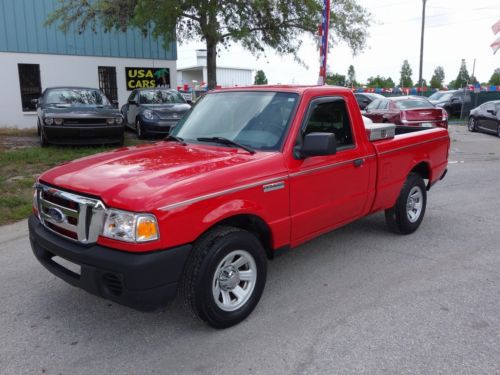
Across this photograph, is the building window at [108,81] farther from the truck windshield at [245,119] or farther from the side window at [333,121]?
the side window at [333,121]

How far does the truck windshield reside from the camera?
13.0ft

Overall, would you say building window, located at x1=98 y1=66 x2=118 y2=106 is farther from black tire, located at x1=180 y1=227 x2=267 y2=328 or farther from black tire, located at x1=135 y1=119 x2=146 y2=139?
black tire, located at x1=180 y1=227 x2=267 y2=328

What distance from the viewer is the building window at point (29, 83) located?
17.1m

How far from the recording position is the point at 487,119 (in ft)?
58.5

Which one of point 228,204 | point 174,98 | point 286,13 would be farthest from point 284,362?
point 286,13

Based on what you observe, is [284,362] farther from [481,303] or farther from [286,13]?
[286,13]

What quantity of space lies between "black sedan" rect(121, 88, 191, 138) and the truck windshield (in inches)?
305

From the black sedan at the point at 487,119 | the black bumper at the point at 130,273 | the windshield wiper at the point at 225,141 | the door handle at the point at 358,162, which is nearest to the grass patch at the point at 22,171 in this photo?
the windshield wiper at the point at 225,141

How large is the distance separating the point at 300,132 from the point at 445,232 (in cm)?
292

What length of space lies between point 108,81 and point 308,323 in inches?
698

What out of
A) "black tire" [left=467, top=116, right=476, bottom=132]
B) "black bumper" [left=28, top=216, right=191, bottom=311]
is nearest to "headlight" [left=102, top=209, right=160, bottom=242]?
"black bumper" [left=28, top=216, right=191, bottom=311]

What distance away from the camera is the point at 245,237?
340 cm

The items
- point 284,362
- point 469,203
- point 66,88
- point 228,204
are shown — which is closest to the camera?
point 284,362

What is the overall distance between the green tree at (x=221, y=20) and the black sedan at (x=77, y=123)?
12.3 ft
